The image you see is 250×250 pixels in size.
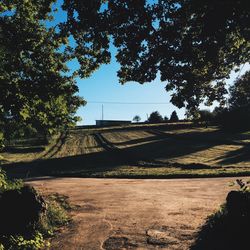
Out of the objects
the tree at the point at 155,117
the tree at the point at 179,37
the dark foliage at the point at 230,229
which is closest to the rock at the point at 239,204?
the dark foliage at the point at 230,229

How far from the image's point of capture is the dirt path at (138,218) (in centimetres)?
1069

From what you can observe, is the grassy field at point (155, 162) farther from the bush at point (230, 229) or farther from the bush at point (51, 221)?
the bush at point (230, 229)

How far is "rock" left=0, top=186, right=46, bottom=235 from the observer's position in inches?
458

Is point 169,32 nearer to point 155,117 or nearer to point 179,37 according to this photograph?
point 179,37

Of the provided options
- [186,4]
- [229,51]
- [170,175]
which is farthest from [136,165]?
[186,4]

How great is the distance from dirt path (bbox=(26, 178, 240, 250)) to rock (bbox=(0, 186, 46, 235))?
104cm

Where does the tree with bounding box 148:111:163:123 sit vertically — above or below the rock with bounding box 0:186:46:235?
above

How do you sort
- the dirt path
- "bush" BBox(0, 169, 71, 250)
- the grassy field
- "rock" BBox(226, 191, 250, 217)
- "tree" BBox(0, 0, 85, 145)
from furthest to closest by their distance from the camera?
1. the grassy field
2. "tree" BBox(0, 0, 85, 145)
3. "bush" BBox(0, 169, 71, 250)
4. the dirt path
5. "rock" BBox(226, 191, 250, 217)

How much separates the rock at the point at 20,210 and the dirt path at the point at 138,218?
3.40 feet

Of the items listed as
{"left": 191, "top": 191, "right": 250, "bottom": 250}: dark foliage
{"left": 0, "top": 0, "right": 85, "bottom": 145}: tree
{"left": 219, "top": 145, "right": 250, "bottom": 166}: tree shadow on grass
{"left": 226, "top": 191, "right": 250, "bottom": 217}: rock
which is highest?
{"left": 0, "top": 0, "right": 85, "bottom": 145}: tree

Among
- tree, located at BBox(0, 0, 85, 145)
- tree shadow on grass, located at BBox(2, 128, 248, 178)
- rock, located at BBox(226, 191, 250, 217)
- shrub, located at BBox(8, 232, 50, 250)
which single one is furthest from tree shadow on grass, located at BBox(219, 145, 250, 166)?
shrub, located at BBox(8, 232, 50, 250)

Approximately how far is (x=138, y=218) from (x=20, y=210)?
404cm

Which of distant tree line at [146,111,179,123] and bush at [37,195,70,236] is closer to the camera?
bush at [37,195,70,236]

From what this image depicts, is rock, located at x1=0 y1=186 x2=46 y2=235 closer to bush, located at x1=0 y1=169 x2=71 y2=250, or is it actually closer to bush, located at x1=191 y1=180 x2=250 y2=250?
bush, located at x1=0 y1=169 x2=71 y2=250
